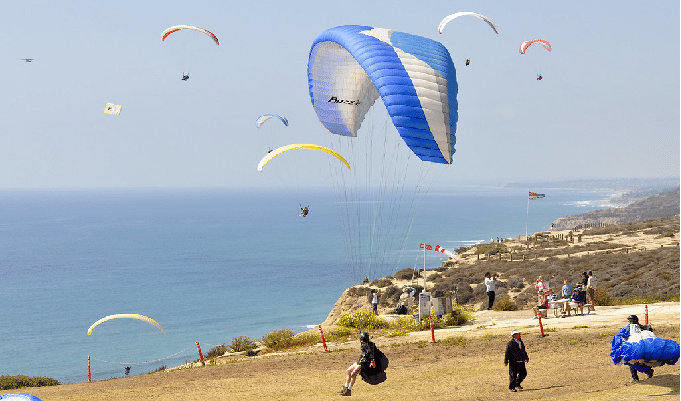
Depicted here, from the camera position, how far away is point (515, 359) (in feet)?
38.5

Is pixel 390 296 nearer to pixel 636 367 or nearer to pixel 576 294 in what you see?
pixel 576 294

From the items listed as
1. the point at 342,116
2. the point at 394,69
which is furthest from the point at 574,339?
the point at 342,116

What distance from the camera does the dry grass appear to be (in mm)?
11570

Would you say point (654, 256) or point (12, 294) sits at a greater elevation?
point (654, 256)

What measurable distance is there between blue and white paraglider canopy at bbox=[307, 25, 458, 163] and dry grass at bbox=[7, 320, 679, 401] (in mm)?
5010

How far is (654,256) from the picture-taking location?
34812 millimetres

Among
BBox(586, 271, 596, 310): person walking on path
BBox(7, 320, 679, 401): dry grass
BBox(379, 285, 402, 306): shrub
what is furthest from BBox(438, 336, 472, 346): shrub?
BBox(379, 285, 402, 306): shrub

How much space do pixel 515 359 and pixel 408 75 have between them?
7393 mm

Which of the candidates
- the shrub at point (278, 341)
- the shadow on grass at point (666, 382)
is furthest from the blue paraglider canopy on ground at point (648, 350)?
the shrub at point (278, 341)

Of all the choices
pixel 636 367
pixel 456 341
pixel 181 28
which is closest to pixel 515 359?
pixel 636 367

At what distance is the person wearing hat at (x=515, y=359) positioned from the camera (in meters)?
11.7

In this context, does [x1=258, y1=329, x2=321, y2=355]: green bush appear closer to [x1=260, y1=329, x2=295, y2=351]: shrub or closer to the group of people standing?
[x1=260, y1=329, x2=295, y2=351]: shrub

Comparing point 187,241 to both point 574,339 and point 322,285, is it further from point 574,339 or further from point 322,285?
point 574,339

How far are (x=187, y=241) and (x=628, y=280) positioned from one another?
5149 inches
